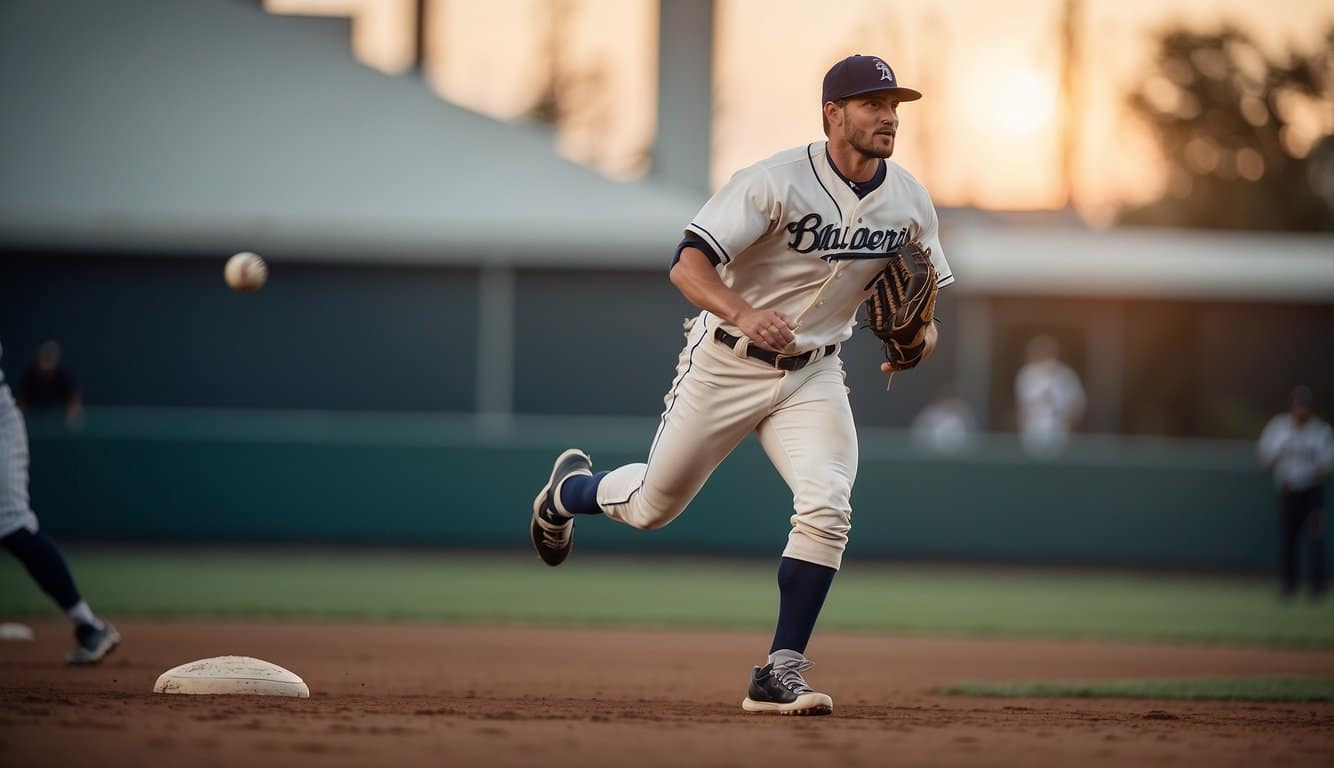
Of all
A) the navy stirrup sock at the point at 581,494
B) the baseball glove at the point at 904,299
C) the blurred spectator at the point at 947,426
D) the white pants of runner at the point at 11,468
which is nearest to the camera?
the baseball glove at the point at 904,299

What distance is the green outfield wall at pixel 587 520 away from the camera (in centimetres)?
1520

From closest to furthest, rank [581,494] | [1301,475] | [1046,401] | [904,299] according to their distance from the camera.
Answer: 1. [904,299]
2. [581,494]
3. [1301,475]
4. [1046,401]

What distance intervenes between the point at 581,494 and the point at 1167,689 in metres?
2.90

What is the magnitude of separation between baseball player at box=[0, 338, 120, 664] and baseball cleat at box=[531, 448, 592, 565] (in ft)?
6.81

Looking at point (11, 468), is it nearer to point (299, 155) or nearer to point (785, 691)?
point (785, 691)

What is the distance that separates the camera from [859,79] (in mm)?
5371

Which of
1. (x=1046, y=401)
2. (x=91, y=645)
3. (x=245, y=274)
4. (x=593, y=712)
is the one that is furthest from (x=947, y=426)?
(x=593, y=712)

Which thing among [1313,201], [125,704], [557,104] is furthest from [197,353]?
[1313,201]

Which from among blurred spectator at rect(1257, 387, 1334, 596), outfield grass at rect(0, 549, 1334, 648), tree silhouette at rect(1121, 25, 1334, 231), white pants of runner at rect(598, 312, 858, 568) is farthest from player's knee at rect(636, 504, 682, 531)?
tree silhouette at rect(1121, 25, 1334, 231)

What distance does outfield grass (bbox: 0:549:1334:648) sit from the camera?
10.7 metres

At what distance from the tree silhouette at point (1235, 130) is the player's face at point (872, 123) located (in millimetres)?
36199

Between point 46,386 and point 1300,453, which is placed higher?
point 46,386

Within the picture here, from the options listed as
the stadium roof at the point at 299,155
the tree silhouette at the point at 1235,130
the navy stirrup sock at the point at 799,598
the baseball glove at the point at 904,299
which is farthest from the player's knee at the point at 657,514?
the tree silhouette at the point at 1235,130

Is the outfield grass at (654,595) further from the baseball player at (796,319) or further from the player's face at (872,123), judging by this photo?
the player's face at (872,123)
